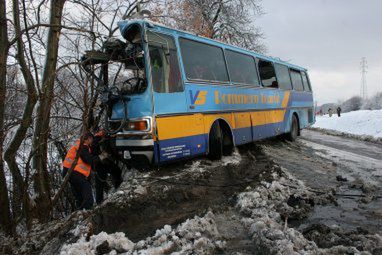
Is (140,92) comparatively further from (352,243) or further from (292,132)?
(292,132)

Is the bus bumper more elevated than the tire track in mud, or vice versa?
the bus bumper

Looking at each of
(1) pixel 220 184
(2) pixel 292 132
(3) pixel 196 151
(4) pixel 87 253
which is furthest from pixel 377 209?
(2) pixel 292 132

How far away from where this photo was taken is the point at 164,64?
26.8 feet

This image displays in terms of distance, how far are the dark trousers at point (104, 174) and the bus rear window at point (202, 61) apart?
7.58 ft

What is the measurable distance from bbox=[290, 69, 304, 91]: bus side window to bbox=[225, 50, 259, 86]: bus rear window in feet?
12.9

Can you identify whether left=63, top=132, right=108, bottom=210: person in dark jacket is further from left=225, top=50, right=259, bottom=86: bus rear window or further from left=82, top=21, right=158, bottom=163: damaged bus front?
left=225, top=50, right=259, bottom=86: bus rear window

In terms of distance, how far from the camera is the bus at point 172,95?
25.8ft

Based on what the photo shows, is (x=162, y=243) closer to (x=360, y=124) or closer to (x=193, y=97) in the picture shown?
(x=193, y=97)

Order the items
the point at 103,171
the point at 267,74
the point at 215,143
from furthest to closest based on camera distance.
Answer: the point at 267,74, the point at 215,143, the point at 103,171

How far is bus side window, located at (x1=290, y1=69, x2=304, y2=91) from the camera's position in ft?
51.9

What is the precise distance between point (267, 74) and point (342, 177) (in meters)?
4.84

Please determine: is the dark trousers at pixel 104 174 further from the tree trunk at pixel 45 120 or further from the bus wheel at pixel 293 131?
the bus wheel at pixel 293 131

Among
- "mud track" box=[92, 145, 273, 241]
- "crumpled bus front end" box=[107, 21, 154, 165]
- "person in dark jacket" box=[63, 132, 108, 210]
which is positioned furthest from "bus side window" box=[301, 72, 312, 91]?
"person in dark jacket" box=[63, 132, 108, 210]

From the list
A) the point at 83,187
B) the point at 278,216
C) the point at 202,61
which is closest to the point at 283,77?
the point at 202,61
